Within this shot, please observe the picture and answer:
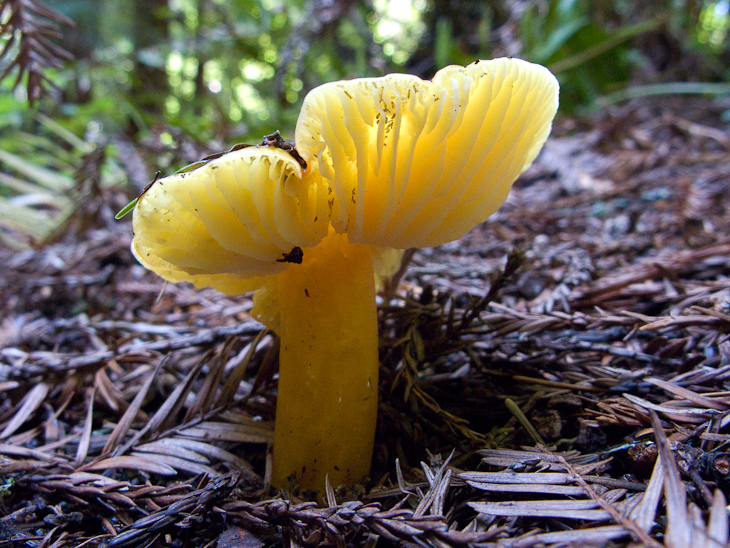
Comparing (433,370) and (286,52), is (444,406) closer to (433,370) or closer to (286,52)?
(433,370)

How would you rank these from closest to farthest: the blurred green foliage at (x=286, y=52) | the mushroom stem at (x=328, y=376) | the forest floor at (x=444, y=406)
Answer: the forest floor at (x=444, y=406) → the mushroom stem at (x=328, y=376) → the blurred green foliage at (x=286, y=52)

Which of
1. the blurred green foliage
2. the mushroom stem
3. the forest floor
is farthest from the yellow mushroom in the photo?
the blurred green foliage

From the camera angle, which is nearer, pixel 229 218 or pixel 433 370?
pixel 229 218

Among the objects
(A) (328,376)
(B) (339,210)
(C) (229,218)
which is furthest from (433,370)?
(C) (229,218)

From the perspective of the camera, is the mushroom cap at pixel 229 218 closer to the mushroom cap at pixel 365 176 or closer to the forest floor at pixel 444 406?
the mushroom cap at pixel 365 176

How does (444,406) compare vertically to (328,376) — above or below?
below

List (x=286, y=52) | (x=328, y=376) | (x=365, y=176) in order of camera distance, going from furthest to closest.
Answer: (x=286, y=52)
(x=328, y=376)
(x=365, y=176)

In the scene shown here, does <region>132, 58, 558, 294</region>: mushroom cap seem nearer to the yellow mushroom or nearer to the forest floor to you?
Result: the yellow mushroom

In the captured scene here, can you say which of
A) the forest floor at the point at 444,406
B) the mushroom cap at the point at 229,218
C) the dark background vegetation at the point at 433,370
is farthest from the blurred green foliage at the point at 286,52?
the mushroom cap at the point at 229,218

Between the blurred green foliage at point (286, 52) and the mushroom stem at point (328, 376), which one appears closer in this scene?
the mushroom stem at point (328, 376)

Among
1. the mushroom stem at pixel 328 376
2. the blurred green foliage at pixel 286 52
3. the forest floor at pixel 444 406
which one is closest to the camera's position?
the forest floor at pixel 444 406
